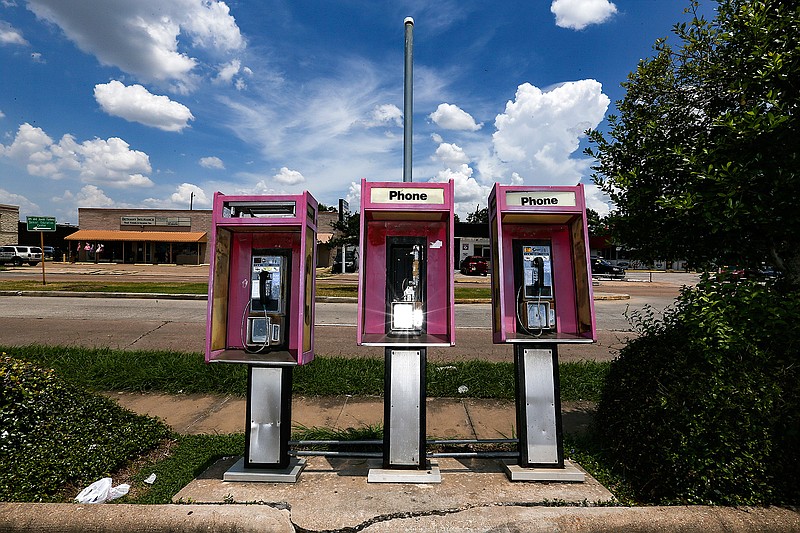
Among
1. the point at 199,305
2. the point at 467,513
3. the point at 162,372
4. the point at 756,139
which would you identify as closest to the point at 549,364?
the point at 467,513

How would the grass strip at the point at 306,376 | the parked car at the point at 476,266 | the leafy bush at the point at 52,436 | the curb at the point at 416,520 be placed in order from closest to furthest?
the curb at the point at 416,520
the leafy bush at the point at 52,436
the grass strip at the point at 306,376
the parked car at the point at 476,266

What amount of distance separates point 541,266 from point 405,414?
1.67m

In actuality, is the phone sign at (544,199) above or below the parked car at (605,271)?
below

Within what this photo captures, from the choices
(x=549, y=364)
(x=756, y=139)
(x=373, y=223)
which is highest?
(x=756, y=139)

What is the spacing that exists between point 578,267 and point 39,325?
35.1 feet

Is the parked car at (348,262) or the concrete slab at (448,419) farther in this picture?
the parked car at (348,262)

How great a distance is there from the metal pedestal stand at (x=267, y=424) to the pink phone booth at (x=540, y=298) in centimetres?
171

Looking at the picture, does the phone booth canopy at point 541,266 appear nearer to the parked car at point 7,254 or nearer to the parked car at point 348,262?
the parked car at point 348,262

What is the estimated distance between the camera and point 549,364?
12.3 ft

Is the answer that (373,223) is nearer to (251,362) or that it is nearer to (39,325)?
(251,362)

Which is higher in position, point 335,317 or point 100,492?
point 335,317

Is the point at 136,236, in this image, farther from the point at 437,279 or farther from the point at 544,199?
the point at 544,199

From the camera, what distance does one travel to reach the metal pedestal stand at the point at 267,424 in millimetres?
3592

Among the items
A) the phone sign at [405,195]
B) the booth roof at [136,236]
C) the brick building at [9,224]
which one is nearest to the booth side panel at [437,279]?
the phone sign at [405,195]
